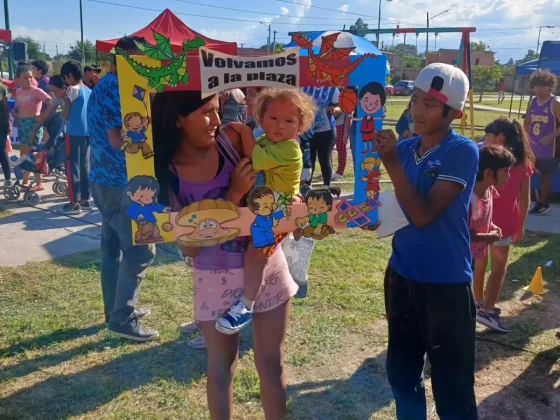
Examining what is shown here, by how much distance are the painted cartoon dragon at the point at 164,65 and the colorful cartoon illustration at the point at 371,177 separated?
0.75 meters

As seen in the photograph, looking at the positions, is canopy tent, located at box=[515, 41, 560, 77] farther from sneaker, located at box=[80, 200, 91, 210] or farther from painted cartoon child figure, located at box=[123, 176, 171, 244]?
painted cartoon child figure, located at box=[123, 176, 171, 244]

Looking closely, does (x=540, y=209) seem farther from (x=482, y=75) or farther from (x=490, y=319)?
(x=482, y=75)

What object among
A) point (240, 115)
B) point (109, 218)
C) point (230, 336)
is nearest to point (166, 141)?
point (230, 336)

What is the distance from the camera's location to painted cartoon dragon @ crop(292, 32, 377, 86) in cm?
195

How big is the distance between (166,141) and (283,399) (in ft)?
3.71

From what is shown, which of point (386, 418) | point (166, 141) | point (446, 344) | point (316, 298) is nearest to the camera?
point (166, 141)

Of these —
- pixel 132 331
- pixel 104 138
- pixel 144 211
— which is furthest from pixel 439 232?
pixel 132 331

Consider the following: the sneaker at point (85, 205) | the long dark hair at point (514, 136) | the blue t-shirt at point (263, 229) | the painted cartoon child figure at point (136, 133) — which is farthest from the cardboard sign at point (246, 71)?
the sneaker at point (85, 205)

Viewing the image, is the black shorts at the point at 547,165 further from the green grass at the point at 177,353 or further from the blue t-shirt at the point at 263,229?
the blue t-shirt at the point at 263,229

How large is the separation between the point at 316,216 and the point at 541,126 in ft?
20.0

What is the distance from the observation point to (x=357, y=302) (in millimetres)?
4297

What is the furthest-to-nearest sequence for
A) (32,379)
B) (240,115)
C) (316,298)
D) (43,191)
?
1. (43,191)
2. (316,298)
3. (240,115)
4. (32,379)

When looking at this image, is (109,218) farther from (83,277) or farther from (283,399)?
(283,399)

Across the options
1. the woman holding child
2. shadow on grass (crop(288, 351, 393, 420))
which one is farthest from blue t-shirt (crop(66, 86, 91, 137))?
the woman holding child
